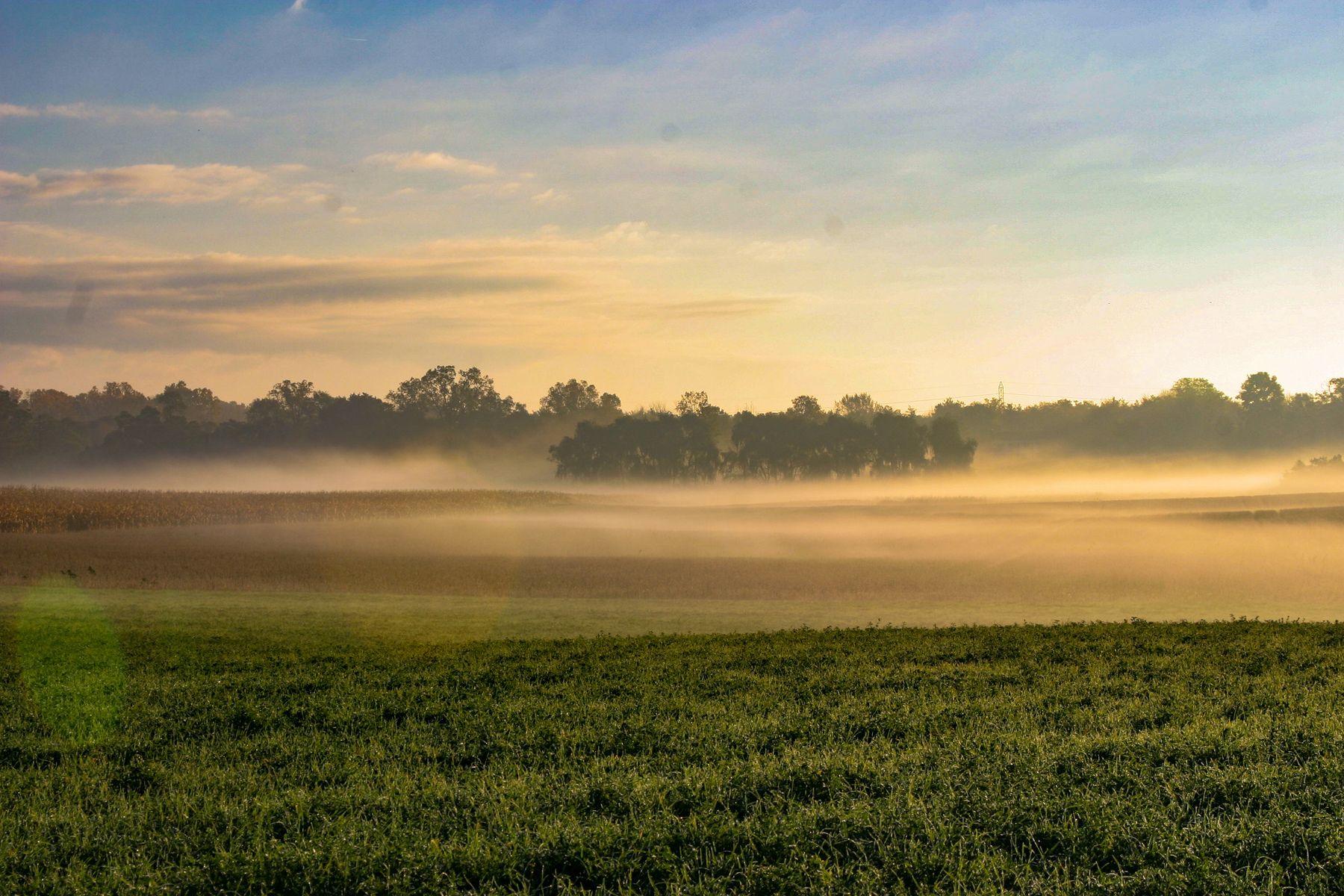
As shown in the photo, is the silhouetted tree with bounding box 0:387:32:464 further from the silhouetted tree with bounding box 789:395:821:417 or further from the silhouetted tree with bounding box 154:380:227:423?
the silhouetted tree with bounding box 789:395:821:417

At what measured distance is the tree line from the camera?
128 m

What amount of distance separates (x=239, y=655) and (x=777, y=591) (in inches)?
743

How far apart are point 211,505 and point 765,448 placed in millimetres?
75563

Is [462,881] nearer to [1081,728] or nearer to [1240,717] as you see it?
[1081,728]

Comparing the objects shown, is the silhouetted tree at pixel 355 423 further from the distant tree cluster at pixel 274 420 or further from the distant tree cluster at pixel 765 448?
the distant tree cluster at pixel 765 448

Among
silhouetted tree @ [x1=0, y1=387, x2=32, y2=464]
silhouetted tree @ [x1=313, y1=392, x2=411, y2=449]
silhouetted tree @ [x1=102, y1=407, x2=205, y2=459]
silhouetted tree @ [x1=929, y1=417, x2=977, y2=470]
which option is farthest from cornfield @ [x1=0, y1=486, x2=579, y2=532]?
silhouetted tree @ [x1=313, y1=392, x2=411, y2=449]

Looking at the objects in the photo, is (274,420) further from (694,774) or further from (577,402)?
(694,774)

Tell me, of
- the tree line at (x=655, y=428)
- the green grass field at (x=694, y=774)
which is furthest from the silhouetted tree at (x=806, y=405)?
the green grass field at (x=694, y=774)

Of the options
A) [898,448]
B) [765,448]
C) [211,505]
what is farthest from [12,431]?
[898,448]

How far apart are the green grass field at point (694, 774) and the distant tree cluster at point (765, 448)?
366ft

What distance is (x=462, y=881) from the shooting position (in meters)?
6.21

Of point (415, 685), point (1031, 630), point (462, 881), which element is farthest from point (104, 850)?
point (1031, 630)

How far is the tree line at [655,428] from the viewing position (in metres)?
128

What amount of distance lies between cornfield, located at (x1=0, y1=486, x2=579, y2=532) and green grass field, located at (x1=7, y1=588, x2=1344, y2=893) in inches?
1898
